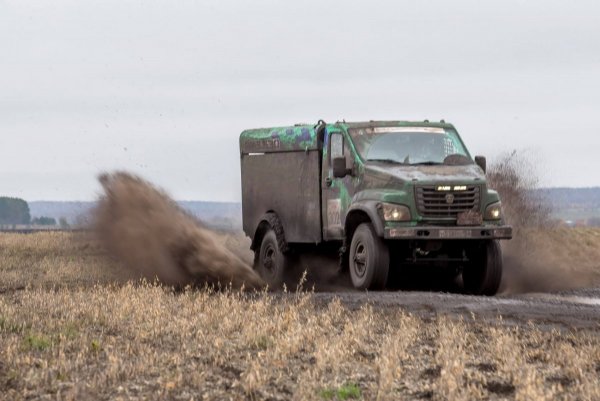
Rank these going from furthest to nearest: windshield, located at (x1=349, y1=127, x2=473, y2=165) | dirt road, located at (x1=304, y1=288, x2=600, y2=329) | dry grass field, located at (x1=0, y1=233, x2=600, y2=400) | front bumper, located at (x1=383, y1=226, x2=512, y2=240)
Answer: windshield, located at (x1=349, y1=127, x2=473, y2=165) < front bumper, located at (x1=383, y1=226, x2=512, y2=240) < dirt road, located at (x1=304, y1=288, x2=600, y2=329) < dry grass field, located at (x1=0, y1=233, x2=600, y2=400)

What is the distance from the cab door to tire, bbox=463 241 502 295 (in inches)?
83.2

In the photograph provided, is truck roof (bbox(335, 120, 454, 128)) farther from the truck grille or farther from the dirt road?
the dirt road

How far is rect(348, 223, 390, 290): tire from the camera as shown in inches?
710

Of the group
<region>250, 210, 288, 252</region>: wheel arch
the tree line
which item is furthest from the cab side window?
the tree line

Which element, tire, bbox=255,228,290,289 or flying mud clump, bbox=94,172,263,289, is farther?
tire, bbox=255,228,290,289

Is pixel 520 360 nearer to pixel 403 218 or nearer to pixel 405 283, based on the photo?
pixel 403 218

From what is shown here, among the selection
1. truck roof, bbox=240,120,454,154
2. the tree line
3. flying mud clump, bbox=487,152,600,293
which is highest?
truck roof, bbox=240,120,454,154

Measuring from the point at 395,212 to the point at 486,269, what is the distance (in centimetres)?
183

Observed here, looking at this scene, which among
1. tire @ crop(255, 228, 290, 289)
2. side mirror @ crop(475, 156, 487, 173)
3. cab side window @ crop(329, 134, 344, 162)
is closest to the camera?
side mirror @ crop(475, 156, 487, 173)

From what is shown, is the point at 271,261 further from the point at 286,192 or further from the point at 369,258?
the point at 369,258

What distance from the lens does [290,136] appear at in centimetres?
2089

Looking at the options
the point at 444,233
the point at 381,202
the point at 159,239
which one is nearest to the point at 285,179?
the point at 159,239

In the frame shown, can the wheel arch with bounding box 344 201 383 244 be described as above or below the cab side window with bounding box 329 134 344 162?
below

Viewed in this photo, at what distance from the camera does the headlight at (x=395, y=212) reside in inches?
707
